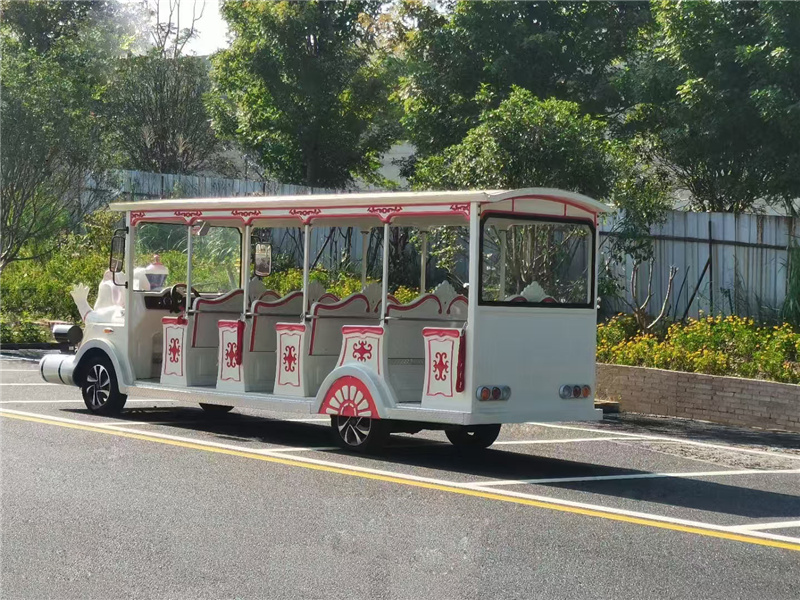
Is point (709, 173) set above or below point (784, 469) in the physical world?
above

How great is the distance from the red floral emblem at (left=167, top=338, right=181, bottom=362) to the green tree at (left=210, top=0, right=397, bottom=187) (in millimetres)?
19863

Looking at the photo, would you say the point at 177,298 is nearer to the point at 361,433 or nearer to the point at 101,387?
the point at 101,387

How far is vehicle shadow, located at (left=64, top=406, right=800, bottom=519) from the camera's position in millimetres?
A: 9938

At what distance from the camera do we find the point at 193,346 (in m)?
13.9

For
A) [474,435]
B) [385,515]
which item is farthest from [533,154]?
[385,515]

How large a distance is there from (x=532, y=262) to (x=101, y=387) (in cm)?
529

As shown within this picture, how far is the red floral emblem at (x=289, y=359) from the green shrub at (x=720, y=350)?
19.5ft

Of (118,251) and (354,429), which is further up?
(118,251)

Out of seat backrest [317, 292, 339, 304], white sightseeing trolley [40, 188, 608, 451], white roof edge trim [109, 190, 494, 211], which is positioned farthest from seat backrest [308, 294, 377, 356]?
white roof edge trim [109, 190, 494, 211]

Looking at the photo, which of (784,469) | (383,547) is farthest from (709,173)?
(383,547)

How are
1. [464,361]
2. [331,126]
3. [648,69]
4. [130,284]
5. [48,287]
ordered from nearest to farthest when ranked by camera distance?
[464,361], [130,284], [648,69], [48,287], [331,126]

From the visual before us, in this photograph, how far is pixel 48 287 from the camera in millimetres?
25703

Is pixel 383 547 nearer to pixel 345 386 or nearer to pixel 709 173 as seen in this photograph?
pixel 345 386

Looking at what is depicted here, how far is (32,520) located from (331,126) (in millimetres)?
26607
